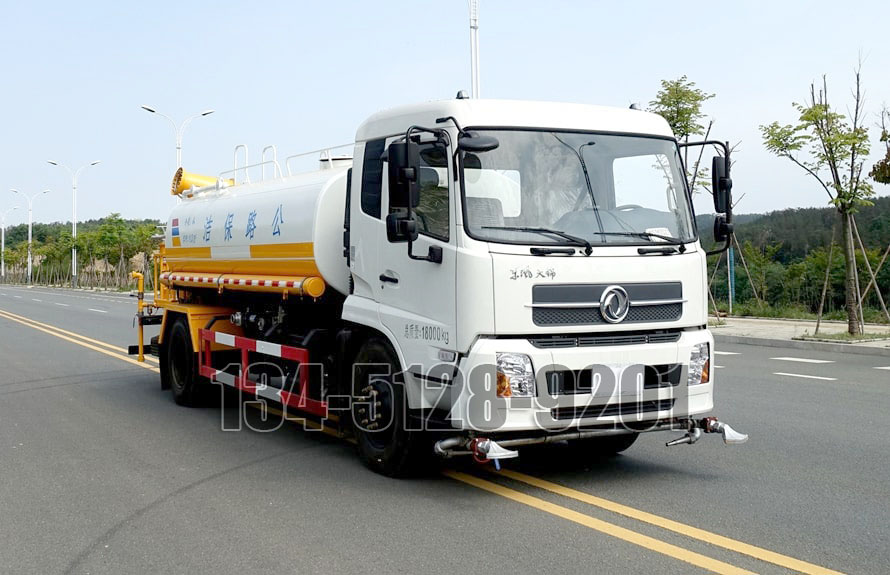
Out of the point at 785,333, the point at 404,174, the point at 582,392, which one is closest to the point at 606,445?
the point at 582,392

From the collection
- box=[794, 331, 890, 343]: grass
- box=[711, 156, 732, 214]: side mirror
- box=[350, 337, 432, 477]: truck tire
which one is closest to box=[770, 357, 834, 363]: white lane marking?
box=[794, 331, 890, 343]: grass

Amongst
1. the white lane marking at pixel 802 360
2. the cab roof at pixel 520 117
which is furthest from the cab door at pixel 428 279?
the white lane marking at pixel 802 360

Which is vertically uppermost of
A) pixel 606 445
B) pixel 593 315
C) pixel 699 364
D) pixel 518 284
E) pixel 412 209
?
pixel 412 209

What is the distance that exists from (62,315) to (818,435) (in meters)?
25.9

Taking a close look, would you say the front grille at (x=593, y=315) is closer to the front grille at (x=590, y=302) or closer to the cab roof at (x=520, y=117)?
the front grille at (x=590, y=302)

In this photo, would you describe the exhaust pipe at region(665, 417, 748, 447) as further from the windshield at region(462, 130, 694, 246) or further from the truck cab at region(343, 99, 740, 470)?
the windshield at region(462, 130, 694, 246)

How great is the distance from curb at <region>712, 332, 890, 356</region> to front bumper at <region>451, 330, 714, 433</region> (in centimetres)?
1027

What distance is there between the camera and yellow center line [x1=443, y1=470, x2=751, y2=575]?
4.36 metres

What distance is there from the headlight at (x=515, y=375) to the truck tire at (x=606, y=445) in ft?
5.16

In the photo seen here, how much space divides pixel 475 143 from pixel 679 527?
2562 mm

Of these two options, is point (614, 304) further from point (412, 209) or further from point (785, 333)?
point (785, 333)

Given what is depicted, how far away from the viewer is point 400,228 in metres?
5.73

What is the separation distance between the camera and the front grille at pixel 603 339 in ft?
18.5

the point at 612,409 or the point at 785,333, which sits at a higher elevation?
the point at 612,409
